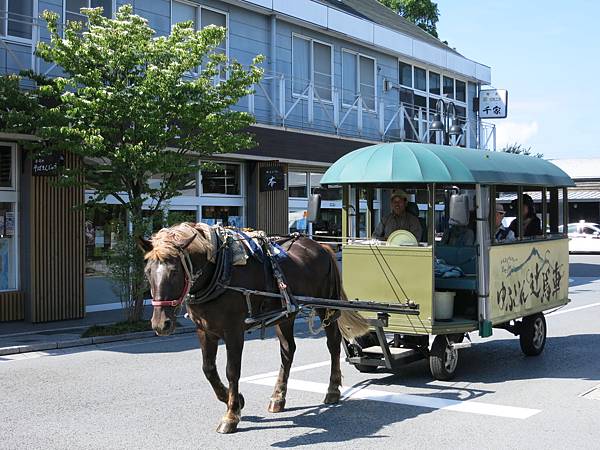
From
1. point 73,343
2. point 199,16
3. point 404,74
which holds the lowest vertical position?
point 73,343

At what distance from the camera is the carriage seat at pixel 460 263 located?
30.5ft

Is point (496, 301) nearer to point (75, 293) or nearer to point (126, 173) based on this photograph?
point (126, 173)

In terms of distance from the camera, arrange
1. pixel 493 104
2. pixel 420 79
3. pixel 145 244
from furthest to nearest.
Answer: pixel 493 104
pixel 420 79
pixel 145 244

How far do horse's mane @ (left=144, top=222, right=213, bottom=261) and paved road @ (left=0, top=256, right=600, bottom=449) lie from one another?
1566 mm

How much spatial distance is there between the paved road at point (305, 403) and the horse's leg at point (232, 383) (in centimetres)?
12

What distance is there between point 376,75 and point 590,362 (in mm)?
16290

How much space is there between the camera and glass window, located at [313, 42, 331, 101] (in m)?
22.4

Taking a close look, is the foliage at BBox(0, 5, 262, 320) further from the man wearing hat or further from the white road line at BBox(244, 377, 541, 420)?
the white road line at BBox(244, 377, 541, 420)

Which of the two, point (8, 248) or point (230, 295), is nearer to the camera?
point (230, 295)

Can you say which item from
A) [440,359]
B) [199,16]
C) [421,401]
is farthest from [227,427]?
[199,16]

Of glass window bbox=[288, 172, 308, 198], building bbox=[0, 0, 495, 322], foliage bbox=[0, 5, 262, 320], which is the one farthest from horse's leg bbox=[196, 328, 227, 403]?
glass window bbox=[288, 172, 308, 198]

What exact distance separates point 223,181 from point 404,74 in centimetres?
977

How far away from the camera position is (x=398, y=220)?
9.62 metres

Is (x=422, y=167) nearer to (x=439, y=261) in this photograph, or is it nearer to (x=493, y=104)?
(x=439, y=261)
